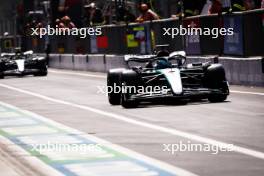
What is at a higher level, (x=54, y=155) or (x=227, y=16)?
(x=227, y=16)

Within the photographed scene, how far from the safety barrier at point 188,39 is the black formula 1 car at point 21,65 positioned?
9.69ft

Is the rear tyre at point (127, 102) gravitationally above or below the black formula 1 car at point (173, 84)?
below

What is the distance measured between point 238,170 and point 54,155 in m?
2.43

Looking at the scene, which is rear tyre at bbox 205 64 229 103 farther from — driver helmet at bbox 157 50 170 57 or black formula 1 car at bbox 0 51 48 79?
black formula 1 car at bbox 0 51 48 79

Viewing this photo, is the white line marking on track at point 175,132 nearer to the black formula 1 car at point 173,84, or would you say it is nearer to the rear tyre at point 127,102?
the rear tyre at point 127,102

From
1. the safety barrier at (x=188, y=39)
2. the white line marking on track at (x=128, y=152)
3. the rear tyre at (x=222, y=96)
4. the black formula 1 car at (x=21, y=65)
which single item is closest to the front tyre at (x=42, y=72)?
the black formula 1 car at (x=21, y=65)

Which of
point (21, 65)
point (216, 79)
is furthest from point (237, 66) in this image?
point (21, 65)

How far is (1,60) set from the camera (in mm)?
30766

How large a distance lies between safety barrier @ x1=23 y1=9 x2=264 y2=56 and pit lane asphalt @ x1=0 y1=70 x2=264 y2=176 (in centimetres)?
174

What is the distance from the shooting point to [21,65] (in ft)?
101

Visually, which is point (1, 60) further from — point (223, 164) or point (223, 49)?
point (223, 164)

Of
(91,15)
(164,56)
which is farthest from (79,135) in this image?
(91,15)

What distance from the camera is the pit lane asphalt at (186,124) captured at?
8117 millimetres

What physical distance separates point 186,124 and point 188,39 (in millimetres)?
12577
